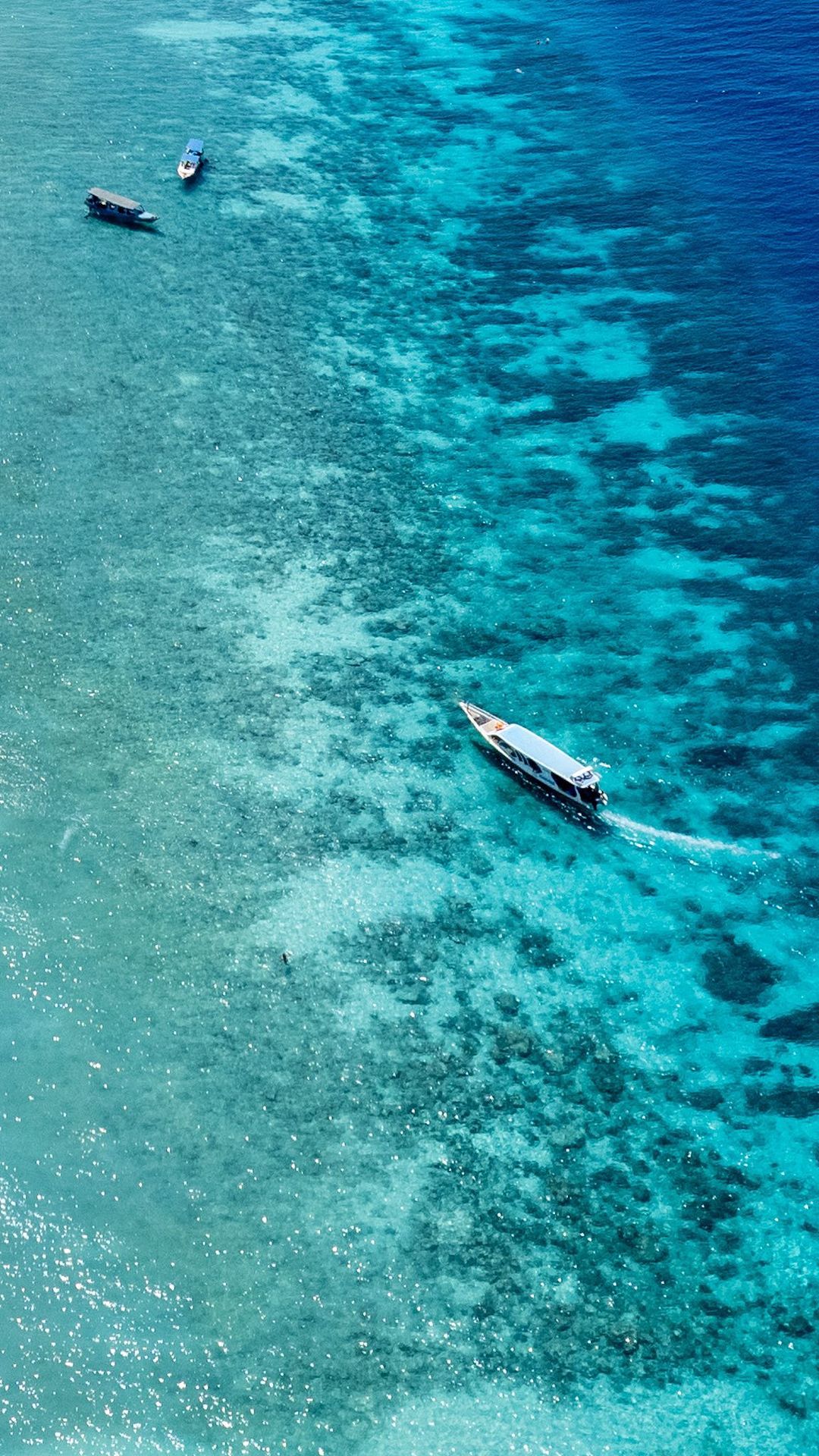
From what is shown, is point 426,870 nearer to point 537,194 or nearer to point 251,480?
point 251,480

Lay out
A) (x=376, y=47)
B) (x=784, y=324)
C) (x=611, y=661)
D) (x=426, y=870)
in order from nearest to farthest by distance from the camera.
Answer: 1. (x=426, y=870)
2. (x=611, y=661)
3. (x=784, y=324)
4. (x=376, y=47)

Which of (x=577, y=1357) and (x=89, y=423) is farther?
(x=89, y=423)

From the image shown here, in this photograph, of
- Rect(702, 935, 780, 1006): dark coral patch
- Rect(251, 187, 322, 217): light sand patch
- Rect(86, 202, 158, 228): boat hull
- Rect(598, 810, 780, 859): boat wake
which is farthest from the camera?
Rect(251, 187, 322, 217): light sand patch

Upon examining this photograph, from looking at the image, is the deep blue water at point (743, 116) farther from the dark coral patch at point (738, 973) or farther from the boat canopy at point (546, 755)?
the dark coral patch at point (738, 973)

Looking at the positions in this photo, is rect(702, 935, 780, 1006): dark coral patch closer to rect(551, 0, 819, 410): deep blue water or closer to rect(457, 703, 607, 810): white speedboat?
rect(457, 703, 607, 810): white speedboat

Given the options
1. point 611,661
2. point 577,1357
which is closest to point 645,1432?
point 577,1357


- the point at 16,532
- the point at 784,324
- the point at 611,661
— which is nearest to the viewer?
the point at 611,661

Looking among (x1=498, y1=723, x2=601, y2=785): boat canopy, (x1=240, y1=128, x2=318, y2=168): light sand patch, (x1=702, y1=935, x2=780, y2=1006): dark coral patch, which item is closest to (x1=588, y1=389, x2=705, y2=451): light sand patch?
(x1=498, y1=723, x2=601, y2=785): boat canopy
